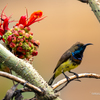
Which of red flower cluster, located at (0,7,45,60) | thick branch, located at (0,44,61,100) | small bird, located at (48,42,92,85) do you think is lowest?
small bird, located at (48,42,92,85)

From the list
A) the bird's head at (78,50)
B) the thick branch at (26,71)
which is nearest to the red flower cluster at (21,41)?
the thick branch at (26,71)

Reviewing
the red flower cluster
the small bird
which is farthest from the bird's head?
the red flower cluster

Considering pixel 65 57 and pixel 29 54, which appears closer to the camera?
pixel 29 54

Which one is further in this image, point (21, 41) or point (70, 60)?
point (70, 60)

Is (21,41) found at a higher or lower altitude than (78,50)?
higher

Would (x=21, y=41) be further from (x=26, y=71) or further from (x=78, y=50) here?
(x=78, y=50)

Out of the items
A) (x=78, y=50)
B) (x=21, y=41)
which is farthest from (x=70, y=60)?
(x=21, y=41)

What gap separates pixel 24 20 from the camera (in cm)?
48

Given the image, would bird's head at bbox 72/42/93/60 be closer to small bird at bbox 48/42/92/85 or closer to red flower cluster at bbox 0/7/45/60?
small bird at bbox 48/42/92/85

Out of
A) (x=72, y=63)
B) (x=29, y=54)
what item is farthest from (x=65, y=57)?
(x=29, y=54)

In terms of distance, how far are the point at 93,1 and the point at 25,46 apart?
0.22 metres

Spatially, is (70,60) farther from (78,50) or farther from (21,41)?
(21,41)

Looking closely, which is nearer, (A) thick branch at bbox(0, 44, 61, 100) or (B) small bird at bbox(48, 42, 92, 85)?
(A) thick branch at bbox(0, 44, 61, 100)

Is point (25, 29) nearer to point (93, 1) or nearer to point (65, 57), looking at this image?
point (93, 1)
